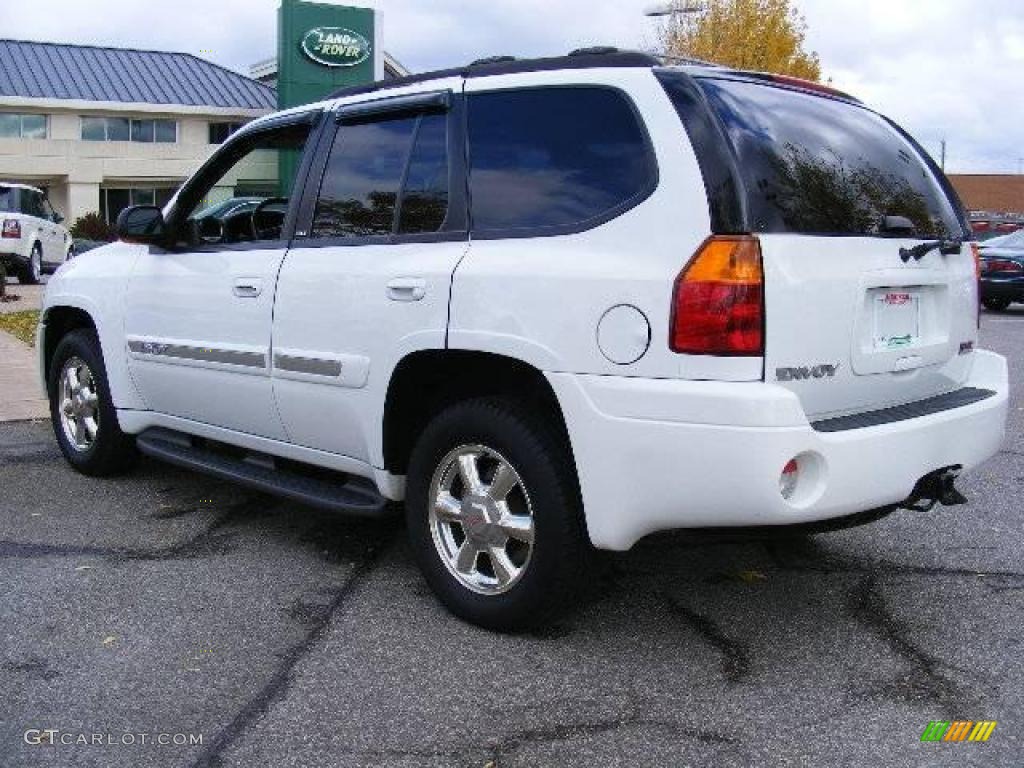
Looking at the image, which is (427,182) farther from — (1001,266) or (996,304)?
(996,304)

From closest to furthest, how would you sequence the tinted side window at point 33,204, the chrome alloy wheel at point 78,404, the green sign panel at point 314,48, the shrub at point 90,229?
the chrome alloy wheel at point 78,404
the tinted side window at point 33,204
the green sign panel at point 314,48
the shrub at point 90,229

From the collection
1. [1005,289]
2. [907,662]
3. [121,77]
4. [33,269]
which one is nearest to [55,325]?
[907,662]

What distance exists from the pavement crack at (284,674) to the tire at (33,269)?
768 inches

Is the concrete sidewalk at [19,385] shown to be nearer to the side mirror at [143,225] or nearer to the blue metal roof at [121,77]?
the side mirror at [143,225]

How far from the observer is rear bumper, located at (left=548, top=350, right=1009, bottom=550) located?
3137mm

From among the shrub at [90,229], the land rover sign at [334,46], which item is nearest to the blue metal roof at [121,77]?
the shrub at [90,229]

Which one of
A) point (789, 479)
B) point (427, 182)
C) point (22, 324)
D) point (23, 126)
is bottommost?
point (22, 324)

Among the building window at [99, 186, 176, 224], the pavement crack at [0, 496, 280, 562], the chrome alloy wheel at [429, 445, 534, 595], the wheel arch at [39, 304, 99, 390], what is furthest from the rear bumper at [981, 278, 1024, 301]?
the building window at [99, 186, 176, 224]

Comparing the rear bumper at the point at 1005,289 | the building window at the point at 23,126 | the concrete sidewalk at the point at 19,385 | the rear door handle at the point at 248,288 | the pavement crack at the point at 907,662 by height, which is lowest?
the concrete sidewalk at the point at 19,385

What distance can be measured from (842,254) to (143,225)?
3.25m

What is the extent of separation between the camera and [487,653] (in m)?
3.64

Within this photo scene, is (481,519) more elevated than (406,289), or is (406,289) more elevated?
(406,289)

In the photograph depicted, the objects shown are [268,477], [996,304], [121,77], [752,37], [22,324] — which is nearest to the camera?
[268,477]

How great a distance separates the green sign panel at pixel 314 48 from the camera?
131 ft
